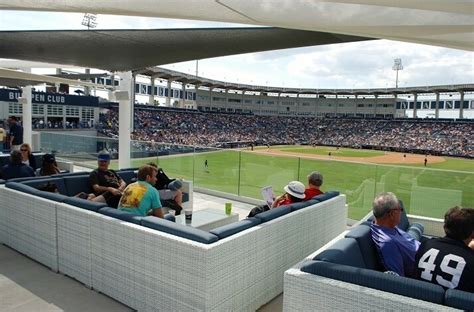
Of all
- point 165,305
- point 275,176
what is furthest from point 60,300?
point 275,176

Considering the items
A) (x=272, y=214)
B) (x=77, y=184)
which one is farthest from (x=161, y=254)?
(x=77, y=184)

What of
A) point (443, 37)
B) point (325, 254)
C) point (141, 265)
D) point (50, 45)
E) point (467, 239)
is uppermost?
point (50, 45)

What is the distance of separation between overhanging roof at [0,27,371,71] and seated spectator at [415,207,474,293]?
10.5 ft

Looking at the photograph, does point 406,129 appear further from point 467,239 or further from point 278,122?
point 467,239

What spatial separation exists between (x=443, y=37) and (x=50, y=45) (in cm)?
665

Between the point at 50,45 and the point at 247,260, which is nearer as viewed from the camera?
the point at 247,260

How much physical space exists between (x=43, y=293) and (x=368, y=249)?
3.12 m

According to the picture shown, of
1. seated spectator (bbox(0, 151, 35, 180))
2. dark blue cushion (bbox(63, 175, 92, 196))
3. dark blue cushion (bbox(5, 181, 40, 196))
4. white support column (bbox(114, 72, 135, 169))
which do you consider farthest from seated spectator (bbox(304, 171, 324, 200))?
white support column (bbox(114, 72, 135, 169))

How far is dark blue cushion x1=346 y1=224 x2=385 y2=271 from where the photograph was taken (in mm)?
2984

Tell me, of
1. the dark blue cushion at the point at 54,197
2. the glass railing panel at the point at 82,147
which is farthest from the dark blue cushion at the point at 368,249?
the glass railing panel at the point at 82,147

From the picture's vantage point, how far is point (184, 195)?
702 centimetres

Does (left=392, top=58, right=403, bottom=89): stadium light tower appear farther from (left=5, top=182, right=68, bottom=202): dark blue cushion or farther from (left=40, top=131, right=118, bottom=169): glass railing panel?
(left=5, top=182, right=68, bottom=202): dark blue cushion

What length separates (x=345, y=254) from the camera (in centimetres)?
277

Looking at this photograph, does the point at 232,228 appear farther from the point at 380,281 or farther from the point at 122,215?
the point at 380,281
